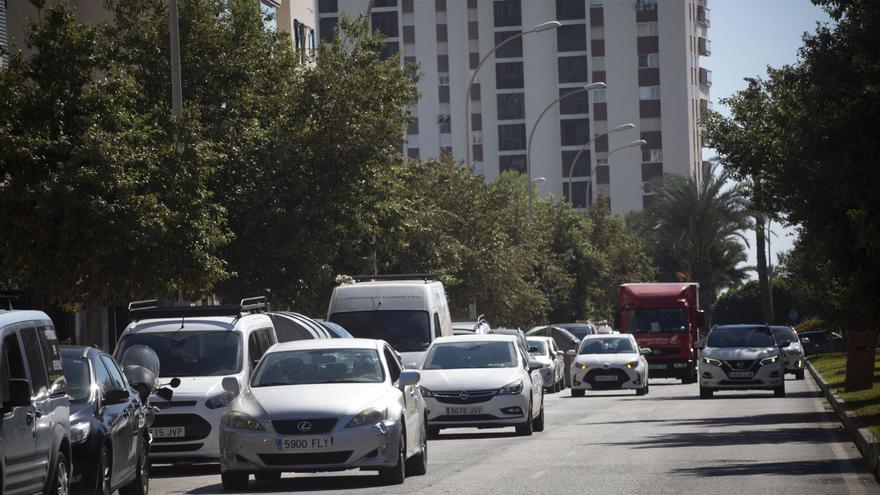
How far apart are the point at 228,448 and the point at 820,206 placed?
1172 centimetres

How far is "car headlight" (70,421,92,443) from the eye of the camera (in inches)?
564

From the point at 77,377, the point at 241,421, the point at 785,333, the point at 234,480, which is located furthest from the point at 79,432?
the point at 785,333

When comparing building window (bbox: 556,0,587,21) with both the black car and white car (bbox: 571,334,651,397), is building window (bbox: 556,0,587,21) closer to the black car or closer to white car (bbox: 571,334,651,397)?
white car (bbox: 571,334,651,397)

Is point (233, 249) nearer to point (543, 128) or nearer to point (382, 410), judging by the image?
point (382, 410)

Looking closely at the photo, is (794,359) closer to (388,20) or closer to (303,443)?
(303,443)

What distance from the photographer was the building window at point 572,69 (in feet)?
436

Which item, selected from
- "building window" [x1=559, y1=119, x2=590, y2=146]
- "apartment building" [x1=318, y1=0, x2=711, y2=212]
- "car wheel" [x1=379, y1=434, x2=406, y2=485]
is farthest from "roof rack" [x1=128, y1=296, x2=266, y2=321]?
"building window" [x1=559, y1=119, x2=590, y2=146]

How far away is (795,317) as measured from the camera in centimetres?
11000

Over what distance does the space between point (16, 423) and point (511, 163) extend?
125789mm

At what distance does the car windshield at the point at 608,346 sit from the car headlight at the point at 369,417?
2801cm

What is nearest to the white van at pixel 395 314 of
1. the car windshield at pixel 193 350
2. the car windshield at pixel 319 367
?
the car windshield at pixel 193 350

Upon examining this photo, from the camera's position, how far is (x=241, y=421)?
56.7ft

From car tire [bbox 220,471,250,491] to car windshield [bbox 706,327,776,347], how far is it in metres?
24.5

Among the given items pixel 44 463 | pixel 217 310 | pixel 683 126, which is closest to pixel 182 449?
pixel 217 310
